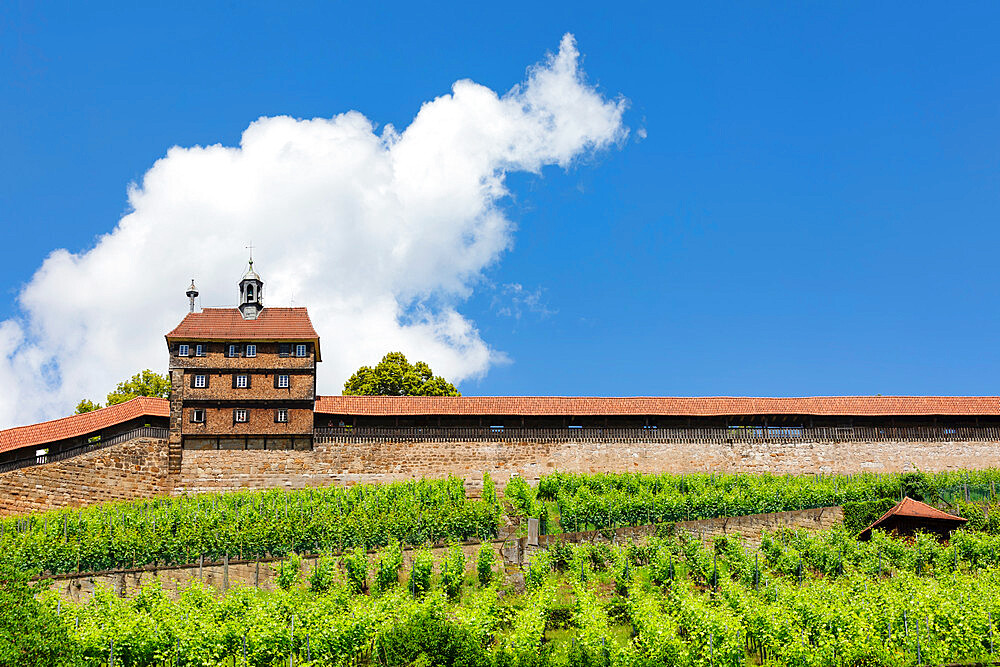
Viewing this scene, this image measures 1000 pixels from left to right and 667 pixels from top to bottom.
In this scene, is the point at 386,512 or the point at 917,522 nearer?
the point at 917,522

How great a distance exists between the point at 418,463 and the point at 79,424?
37.5 ft

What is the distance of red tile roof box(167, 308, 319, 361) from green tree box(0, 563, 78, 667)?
1802 cm

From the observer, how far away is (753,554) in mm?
24125

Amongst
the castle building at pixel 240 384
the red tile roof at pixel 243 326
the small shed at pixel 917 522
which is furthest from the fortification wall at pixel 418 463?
the small shed at pixel 917 522

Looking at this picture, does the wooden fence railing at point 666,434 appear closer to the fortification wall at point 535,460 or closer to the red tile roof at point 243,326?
the fortification wall at point 535,460

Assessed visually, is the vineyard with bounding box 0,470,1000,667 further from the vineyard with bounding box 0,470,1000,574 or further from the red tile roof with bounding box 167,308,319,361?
the red tile roof with bounding box 167,308,319,361

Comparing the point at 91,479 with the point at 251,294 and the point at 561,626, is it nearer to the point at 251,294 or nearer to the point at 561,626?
the point at 251,294

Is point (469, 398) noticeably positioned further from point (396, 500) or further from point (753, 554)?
point (753, 554)

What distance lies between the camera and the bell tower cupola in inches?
1428

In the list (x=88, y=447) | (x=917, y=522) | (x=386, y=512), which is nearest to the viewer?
(x=917, y=522)

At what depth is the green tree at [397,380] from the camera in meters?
44.1

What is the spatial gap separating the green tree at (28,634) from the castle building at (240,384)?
54.5 feet

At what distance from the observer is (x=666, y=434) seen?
34.6 metres

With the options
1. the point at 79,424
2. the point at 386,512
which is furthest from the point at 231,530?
the point at 79,424
